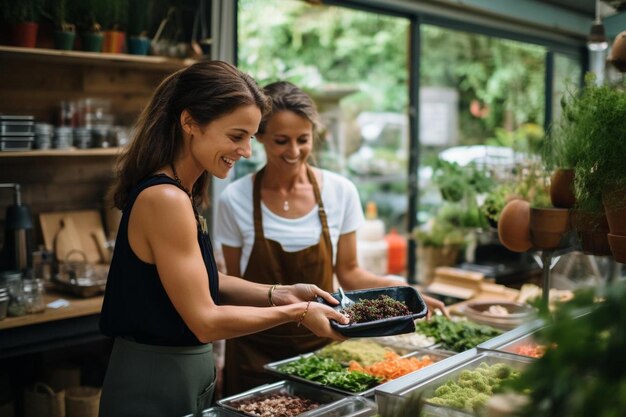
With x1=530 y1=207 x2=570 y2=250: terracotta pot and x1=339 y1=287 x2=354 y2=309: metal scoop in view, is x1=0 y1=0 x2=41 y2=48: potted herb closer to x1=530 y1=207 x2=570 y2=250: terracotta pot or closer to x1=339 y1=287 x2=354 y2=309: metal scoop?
x1=339 y1=287 x2=354 y2=309: metal scoop

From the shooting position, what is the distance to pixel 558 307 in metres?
1.18

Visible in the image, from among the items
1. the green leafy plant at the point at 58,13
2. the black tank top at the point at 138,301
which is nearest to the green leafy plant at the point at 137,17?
the green leafy plant at the point at 58,13

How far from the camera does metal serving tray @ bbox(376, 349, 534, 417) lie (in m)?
1.88

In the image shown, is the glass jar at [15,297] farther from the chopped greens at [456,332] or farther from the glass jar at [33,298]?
the chopped greens at [456,332]

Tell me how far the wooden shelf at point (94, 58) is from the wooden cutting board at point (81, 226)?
2.99 feet

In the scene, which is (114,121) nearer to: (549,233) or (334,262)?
(334,262)

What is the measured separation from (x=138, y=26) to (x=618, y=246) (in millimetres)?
3122

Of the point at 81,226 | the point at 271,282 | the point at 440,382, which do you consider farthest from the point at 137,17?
the point at 440,382

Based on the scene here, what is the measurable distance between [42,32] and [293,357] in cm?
241

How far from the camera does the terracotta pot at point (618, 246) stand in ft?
7.20

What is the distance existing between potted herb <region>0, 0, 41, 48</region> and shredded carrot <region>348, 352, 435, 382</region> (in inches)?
98.9

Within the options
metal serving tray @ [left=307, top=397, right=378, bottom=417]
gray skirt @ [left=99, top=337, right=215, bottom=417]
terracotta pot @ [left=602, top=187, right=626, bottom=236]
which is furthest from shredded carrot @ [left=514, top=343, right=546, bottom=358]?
gray skirt @ [left=99, top=337, right=215, bottom=417]

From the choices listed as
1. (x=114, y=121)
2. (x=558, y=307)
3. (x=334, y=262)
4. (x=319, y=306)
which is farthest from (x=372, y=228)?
(x=558, y=307)

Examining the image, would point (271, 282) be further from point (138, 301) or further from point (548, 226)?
point (548, 226)
